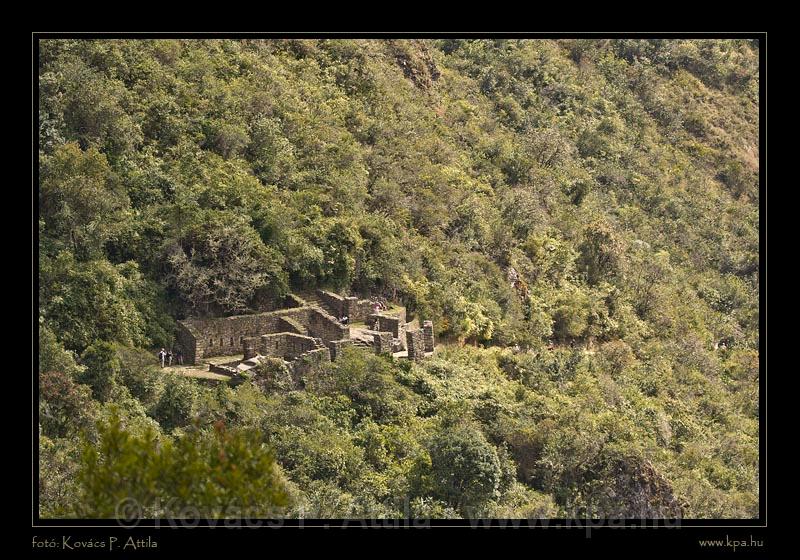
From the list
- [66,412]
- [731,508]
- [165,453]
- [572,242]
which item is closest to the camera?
[165,453]

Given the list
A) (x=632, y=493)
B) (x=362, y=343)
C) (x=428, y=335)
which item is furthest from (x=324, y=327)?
(x=632, y=493)

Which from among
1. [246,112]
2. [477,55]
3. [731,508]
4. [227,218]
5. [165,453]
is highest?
[477,55]

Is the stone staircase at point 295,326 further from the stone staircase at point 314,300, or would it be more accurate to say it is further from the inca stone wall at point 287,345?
the stone staircase at point 314,300

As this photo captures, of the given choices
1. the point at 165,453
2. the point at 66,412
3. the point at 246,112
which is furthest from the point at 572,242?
the point at 165,453

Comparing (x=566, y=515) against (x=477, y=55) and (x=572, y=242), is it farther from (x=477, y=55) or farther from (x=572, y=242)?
(x=477, y=55)

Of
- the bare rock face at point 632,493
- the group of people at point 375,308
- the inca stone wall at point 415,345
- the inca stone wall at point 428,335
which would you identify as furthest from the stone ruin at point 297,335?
the bare rock face at point 632,493

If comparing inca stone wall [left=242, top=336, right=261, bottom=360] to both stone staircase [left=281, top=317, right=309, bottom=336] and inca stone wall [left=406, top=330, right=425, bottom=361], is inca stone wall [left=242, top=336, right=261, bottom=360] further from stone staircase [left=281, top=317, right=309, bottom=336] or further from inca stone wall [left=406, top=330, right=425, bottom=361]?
inca stone wall [left=406, top=330, right=425, bottom=361]

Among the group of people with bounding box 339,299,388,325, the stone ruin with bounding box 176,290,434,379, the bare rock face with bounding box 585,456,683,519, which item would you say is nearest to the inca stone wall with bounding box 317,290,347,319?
the stone ruin with bounding box 176,290,434,379
